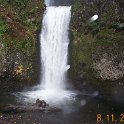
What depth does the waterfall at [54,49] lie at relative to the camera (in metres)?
26.4

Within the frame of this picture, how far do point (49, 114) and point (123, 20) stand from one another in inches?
343

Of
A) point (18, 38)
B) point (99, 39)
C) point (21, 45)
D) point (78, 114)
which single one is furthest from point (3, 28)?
point (78, 114)

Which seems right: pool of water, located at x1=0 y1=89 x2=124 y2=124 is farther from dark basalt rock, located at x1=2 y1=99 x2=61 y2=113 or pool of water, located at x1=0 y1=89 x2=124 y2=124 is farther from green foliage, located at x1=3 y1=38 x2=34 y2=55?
green foliage, located at x1=3 y1=38 x2=34 y2=55

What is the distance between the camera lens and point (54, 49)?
27172 millimetres

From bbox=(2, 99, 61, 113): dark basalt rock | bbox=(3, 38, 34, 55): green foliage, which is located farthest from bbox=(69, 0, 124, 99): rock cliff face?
bbox=(2, 99, 61, 113): dark basalt rock

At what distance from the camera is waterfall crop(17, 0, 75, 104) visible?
2639cm

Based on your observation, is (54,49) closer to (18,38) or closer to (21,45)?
(21,45)

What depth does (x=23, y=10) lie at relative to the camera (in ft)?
91.4

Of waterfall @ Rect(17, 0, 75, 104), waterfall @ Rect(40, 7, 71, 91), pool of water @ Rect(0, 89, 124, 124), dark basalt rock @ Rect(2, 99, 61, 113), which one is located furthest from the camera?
waterfall @ Rect(40, 7, 71, 91)

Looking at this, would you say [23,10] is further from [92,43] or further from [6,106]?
[6,106]

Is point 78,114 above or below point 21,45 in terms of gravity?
below
